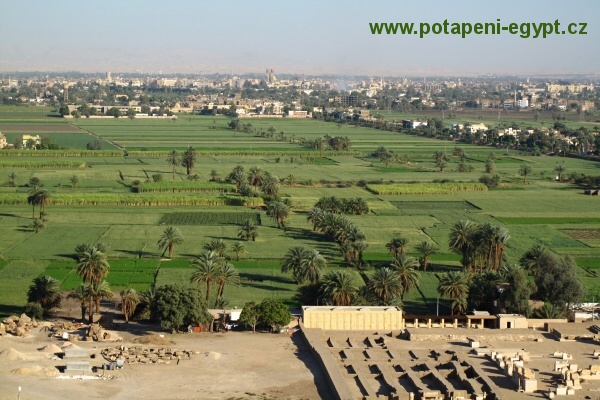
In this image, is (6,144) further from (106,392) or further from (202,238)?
(106,392)

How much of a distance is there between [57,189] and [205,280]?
44.0 m

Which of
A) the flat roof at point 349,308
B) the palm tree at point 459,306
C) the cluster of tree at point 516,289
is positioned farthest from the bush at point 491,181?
the flat roof at point 349,308

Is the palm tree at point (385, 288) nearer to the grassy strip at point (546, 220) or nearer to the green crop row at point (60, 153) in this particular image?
the grassy strip at point (546, 220)

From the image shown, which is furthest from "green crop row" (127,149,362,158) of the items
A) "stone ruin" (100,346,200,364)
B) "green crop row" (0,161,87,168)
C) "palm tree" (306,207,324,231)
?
"stone ruin" (100,346,200,364)

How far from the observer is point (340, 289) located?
4781 centimetres

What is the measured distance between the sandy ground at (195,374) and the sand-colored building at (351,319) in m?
2.07

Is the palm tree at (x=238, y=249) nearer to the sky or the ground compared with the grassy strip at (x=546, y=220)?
nearer to the sky

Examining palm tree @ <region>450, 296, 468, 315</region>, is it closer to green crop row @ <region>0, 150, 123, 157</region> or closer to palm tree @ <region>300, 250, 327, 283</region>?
palm tree @ <region>300, 250, 327, 283</region>

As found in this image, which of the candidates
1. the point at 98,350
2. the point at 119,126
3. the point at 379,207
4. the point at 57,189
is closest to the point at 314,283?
the point at 98,350

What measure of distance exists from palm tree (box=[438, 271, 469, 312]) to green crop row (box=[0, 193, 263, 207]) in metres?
35.8

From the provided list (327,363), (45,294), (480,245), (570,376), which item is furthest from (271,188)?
(570,376)

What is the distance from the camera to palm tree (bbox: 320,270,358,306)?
156 feet

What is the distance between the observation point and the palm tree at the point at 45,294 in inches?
1890

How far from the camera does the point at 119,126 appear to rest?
17275 centimetres
